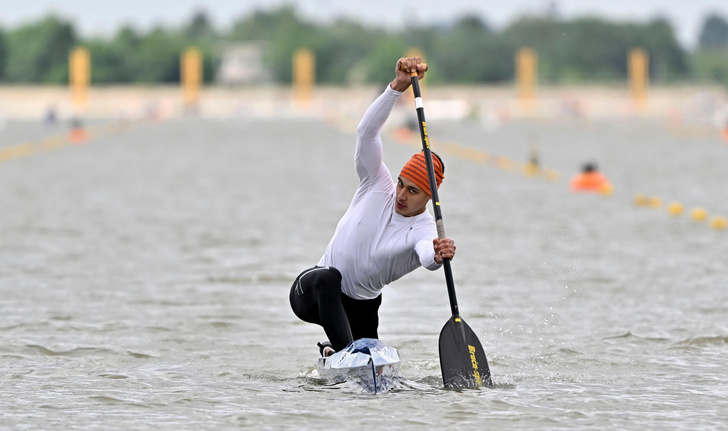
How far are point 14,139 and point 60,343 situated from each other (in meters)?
37.8

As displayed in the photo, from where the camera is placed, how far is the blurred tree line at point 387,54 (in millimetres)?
117250

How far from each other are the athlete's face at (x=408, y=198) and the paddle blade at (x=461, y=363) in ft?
2.39

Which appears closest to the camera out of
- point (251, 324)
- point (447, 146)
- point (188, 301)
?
point (251, 324)

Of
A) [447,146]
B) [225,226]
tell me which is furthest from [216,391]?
[447,146]

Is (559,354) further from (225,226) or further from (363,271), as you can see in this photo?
(225,226)

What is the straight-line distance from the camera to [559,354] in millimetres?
8266

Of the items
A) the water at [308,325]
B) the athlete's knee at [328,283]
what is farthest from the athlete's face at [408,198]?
the water at [308,325]

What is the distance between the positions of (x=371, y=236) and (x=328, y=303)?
17.0 inches

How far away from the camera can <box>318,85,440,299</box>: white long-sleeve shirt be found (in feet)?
22.7

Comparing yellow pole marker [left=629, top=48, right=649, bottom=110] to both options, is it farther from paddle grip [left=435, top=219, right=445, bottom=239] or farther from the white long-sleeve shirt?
paddle grip [left=435, top=219, right=445, bottom=239]

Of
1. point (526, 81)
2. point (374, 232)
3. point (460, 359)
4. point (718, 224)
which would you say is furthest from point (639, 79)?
point (374, 232)

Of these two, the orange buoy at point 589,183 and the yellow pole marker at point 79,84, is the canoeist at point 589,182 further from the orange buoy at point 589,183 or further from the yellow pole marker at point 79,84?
the yellow pole marker at point 79,84

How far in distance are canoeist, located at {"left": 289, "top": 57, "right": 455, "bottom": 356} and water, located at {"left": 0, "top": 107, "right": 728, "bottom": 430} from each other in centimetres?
46

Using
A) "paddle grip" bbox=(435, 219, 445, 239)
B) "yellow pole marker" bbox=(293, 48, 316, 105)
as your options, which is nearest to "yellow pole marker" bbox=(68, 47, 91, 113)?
"yellow pole marker" bbox=(293, 48, 316, 105)
